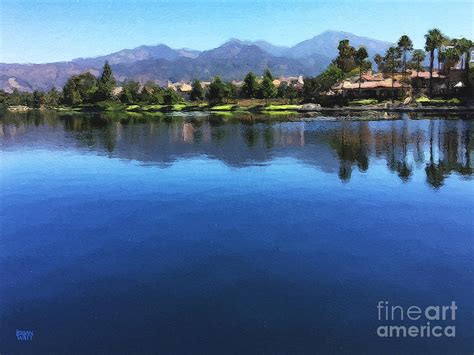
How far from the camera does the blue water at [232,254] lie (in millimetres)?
13492

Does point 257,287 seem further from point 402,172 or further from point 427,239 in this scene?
point 402,172

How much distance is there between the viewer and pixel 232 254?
63.6ft

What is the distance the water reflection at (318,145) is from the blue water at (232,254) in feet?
3.05

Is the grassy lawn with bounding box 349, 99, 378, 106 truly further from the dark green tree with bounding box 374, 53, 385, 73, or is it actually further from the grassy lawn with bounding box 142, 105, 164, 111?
the grassy lawn with bounding box 142, 105, 164, 111

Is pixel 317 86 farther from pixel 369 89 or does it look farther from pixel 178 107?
pixel 178 107

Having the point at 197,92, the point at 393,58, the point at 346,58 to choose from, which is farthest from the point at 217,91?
the point at 393,58

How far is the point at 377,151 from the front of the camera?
47.9 metres

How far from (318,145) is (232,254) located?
3586 centimetres

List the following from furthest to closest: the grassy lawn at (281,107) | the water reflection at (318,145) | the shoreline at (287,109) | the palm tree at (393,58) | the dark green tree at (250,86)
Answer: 1. the dark green tree at (250,86)
2. the palm tree at (393,58)
3. the grassy lawn at (281,107)
4. the shoreline at (287,109)
5. the water reflection at (318,145)

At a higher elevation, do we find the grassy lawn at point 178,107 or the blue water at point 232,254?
the grassy lawn at point 178,107

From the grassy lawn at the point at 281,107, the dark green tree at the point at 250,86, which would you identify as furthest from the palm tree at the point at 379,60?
the grassy lawn at the point at 281,107

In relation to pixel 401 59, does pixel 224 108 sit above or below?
below

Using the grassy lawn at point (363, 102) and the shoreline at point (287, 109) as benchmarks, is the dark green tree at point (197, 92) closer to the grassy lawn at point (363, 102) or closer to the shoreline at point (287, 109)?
the shoreline at point (287, 109)

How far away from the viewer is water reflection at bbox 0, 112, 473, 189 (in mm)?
40156
